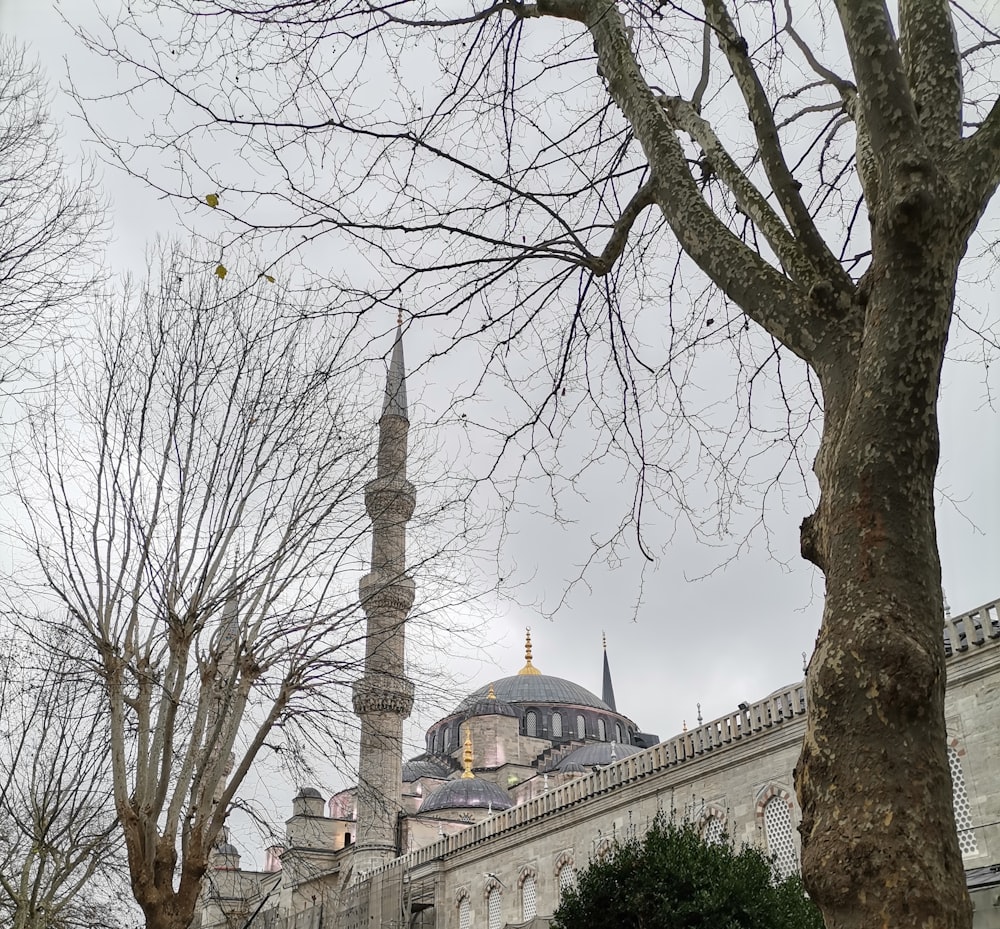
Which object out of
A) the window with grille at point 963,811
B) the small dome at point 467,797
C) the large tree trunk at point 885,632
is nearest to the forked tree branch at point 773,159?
the large tree trunk at point 885,632

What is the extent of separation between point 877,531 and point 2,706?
1239 cm

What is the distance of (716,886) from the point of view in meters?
7.86

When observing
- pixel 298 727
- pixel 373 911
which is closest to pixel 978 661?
pixel 298 727

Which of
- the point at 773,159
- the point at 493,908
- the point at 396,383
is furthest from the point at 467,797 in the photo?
the point at 773,159

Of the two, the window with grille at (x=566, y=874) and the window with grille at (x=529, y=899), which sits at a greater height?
the window with grille at (x=566, y=874)

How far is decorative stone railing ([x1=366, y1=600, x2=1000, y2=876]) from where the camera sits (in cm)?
1412

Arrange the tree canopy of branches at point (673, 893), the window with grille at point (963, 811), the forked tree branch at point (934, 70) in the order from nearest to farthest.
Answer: the forked tree branch at point (934, 70)
the tree canopy of branches at point (673, 893)
the window with grille at point (963, 811)

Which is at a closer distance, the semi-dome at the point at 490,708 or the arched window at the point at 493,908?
the arched window at the point at 493,908

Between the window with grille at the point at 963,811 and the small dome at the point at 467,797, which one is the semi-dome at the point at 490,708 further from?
the window with grille at the point at 963,811

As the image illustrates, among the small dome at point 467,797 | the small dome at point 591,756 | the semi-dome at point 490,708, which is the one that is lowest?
the small dome at point 467,797

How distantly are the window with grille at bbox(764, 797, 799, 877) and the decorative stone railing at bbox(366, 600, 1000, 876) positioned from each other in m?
1.25

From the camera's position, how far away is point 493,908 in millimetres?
24656

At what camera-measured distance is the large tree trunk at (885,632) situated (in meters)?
2.45

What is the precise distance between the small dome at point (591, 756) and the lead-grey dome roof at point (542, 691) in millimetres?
9024
